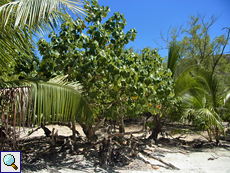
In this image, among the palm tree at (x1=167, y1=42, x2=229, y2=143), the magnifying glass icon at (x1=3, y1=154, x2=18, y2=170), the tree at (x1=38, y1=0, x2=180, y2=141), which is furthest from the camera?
the palm tree at (x1=167, y1=42, x2=229, y2=143)

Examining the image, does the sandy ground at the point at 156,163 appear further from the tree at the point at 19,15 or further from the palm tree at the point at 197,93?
the tree at the point at 19,15

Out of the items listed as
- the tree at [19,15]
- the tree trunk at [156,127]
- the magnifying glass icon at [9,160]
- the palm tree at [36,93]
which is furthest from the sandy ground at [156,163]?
the tree at [19,15]

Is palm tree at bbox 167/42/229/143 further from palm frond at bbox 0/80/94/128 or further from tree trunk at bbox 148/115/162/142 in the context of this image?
palm frond at bbox 0/80/94/128

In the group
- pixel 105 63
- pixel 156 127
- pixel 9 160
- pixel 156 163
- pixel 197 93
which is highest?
pixel 105 63

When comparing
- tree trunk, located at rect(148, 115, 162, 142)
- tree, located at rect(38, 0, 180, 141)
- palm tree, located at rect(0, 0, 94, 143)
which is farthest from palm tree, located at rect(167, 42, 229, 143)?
palm tree, located at rect(0, 0, 94, 143)

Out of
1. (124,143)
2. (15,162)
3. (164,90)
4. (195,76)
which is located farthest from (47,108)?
(195,76)

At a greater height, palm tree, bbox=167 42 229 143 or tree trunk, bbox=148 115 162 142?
palm tree, bbox=167 42 229 143

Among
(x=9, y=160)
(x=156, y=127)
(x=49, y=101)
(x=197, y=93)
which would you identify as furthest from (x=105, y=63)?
(x=156, y=127)

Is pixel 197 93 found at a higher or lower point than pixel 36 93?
higher

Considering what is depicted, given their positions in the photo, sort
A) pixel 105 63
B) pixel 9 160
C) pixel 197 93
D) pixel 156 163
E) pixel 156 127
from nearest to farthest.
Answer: pixel 9 160, pixel 105 63, pixel 156 163, pixel 197 93, pixel 156 127

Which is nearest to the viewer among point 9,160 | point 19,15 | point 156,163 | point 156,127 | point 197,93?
point 19,15

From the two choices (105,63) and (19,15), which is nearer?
(19,15)

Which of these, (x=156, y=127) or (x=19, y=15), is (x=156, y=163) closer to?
(x=156, y=127)

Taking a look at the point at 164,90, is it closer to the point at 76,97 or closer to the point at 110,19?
the point at 110,19
